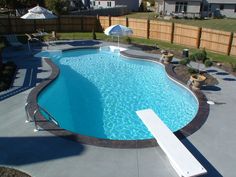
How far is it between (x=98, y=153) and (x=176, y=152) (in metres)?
2.84

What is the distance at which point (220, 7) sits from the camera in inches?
2039

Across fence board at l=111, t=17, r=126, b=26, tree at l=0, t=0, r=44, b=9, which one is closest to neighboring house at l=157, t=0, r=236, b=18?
fence board at l=111, t=17, r=126, b=26

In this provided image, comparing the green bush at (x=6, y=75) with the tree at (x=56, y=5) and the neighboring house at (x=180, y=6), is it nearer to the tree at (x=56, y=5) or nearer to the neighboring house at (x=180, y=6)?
the tree at (x=56, y=5)

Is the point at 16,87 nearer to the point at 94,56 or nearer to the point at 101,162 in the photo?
the point at 101,162

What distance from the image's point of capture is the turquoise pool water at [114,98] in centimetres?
1304

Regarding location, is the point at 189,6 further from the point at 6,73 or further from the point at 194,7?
the point at 6,73

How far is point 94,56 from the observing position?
981 inches

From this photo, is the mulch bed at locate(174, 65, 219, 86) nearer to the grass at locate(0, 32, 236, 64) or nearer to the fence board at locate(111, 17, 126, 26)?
the grass at locate(0, 32, 236, 64)

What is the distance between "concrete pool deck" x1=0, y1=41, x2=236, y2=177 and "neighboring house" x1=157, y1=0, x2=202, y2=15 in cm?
4082

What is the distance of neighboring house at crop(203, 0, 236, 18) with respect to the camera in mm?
50428

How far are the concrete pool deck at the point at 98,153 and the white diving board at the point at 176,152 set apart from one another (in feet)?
2.12

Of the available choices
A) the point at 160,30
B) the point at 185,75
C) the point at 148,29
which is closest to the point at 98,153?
the point at 185,75

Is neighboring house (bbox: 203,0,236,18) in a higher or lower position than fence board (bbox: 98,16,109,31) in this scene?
higher

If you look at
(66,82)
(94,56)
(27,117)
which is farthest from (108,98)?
(94,56)
